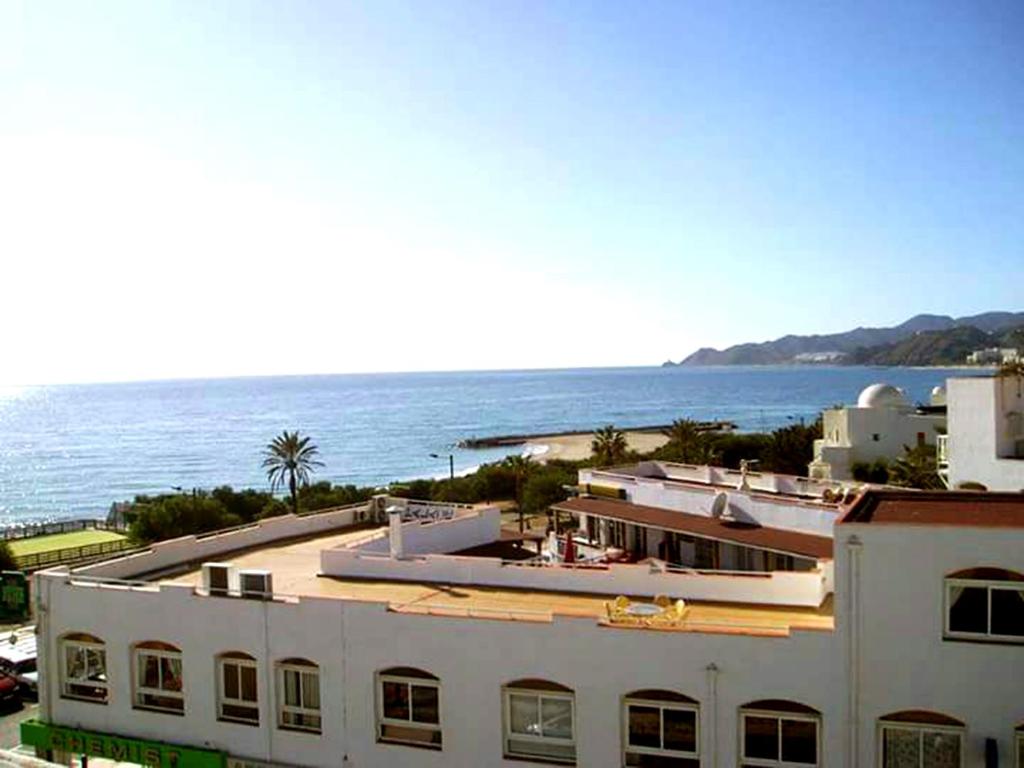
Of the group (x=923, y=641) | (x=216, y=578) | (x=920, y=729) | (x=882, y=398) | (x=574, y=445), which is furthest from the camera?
(x=574, y=445)

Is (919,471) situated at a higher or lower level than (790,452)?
higher

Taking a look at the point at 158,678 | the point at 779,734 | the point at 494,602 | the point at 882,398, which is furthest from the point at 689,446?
the point at 779,734

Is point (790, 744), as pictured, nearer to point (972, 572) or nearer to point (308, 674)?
point (972, 572)

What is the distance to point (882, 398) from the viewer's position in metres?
82.5

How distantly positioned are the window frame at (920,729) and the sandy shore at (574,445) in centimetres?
13417

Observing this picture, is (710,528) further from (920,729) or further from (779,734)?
(920,729)

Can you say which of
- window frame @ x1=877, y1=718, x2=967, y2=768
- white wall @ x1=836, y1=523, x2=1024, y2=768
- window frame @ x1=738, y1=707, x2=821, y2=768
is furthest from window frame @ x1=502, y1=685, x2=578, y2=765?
window frame @ x1=877, y1=718, x2=967, y2=768

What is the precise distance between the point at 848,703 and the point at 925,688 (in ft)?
Result: 4.33

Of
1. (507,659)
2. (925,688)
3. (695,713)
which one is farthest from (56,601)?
(925,688)

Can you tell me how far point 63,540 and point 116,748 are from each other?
65027mm

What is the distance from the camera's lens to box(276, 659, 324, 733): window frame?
19.8 meters

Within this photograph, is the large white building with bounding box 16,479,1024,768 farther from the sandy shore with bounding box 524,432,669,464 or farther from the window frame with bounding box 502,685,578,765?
the sandy shore with bounding box 524,432,669,464

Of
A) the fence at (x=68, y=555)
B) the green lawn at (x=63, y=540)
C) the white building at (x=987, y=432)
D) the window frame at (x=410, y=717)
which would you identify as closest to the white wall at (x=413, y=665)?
the window frame at (x=410, y=717)

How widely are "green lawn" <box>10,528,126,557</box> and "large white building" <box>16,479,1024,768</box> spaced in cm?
5567
